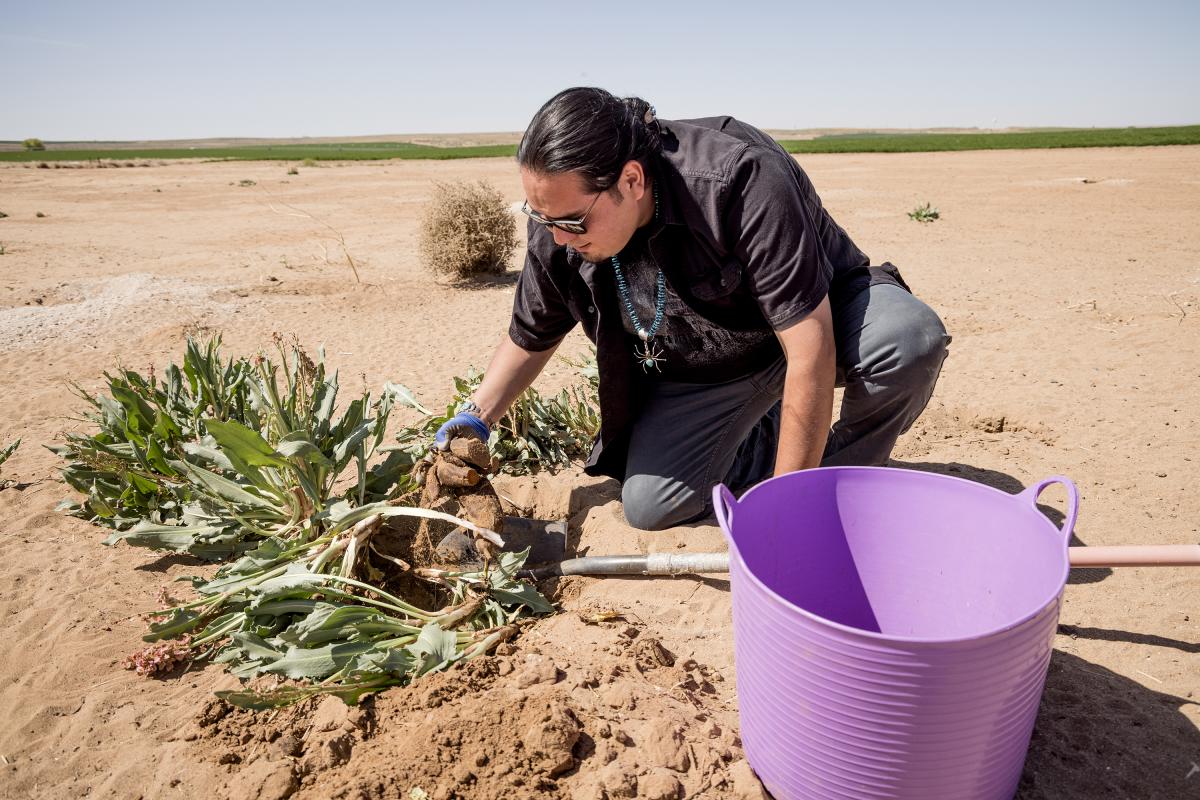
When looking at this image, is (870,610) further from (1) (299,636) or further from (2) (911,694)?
(1) (299,636)

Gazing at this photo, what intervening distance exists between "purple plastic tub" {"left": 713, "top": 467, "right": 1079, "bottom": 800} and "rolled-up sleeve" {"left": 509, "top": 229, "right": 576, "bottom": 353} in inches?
41.5

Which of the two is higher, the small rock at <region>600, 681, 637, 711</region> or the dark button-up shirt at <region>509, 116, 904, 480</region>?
the dark button-up shirt at <region>509, 116, 904, 480</region>

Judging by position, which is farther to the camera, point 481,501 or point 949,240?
point 949,240

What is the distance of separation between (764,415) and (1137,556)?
1410 millimetres

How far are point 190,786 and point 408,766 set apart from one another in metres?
0.51

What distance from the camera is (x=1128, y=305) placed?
4.69m

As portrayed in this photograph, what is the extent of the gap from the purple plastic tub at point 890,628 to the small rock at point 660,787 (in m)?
0.16

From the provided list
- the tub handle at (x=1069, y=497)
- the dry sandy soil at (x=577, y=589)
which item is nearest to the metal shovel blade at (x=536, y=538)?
the dry sandy soil at (x=577, y=589)

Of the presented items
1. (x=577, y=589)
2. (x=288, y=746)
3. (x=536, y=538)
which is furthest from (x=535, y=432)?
(x=288, y=746)

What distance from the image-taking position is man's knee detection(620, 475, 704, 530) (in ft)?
8.30

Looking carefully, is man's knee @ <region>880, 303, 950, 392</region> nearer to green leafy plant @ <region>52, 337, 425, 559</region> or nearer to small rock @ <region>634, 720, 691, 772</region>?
small rock @ <region>634, 720, 691, 772</region>

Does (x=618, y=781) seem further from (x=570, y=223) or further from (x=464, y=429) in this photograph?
(x=570, y=223)

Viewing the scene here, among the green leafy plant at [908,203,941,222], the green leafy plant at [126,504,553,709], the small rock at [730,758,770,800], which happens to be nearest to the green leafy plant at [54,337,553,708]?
the green leafy plant at [126,504,553,709]

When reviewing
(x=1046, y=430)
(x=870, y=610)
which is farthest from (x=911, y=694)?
(x=1046, y=430)
